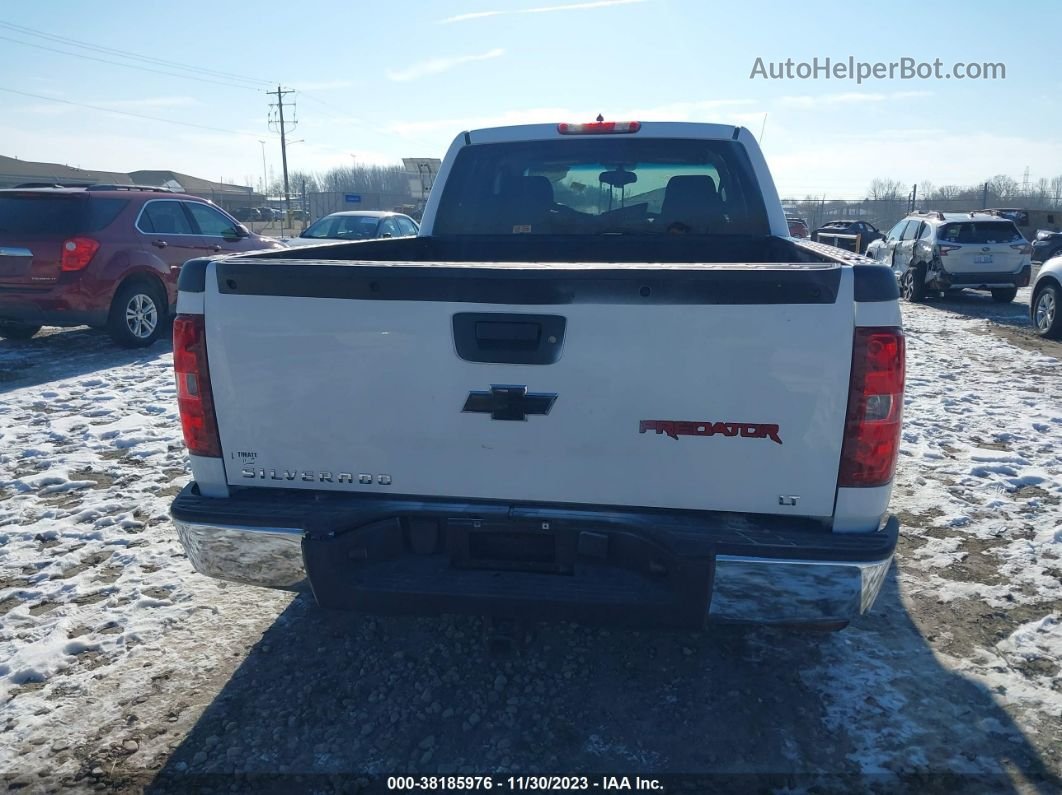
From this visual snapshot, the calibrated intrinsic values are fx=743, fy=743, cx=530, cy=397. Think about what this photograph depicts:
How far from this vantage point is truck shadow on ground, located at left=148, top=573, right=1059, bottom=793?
96.7 inches

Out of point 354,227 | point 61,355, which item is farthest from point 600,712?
point 354,227

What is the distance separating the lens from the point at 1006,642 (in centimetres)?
321

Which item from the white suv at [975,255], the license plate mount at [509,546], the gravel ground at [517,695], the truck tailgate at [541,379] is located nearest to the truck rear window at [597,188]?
Result: the truck tailgate at [541,379]

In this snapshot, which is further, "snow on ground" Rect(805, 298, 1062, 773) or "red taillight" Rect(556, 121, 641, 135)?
"red taillight" Rect(556, 121, 641, 135)

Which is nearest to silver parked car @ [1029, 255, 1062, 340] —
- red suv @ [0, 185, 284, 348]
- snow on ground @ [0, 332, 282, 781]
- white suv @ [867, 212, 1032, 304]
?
white suv @ [867, 212, 1032, 304]

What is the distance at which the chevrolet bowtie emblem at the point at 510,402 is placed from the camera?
2328 mm

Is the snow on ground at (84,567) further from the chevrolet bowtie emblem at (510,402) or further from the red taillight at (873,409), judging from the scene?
the red taillight at (873,409)

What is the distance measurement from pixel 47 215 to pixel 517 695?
27.9ft

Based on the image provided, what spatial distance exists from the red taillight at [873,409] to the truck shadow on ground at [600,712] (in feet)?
3.34

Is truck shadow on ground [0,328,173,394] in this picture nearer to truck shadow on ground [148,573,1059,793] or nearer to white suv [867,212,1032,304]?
truck shadow on ground [148,573,1059,793]

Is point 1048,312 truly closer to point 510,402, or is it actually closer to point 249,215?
point 510,402

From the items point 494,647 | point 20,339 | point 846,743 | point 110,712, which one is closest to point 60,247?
point 20,339

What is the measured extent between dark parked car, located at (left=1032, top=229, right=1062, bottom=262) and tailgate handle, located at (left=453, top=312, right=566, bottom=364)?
2598cm

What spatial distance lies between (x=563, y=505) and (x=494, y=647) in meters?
0.90
